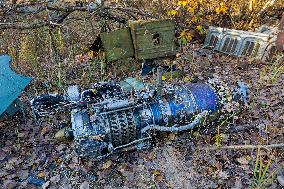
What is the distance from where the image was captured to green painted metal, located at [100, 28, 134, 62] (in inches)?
269

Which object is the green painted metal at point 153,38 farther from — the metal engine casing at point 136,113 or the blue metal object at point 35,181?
the blue metal object at point 35,181

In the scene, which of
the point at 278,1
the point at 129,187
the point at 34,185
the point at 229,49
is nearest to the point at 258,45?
the point at 229,49

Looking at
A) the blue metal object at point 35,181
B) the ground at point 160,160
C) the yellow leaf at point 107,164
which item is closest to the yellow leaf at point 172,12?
the ground at point 160,160

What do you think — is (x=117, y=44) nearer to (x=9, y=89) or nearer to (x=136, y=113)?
(x=9, y=89)

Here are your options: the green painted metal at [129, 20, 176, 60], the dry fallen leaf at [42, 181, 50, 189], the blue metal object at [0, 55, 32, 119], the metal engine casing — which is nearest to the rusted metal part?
the green painted metal at [129, 20, 176, 60]

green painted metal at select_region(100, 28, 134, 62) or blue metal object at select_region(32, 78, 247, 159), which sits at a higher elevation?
green painted metal at select_region(100, 28, 134, 62)

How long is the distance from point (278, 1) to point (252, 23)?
57.6 inches

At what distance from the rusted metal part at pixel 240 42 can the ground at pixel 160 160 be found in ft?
5.85

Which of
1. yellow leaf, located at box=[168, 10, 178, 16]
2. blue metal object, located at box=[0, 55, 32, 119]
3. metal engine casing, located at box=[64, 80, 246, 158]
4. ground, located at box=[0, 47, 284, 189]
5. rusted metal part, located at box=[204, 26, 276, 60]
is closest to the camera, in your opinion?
metal engine casing, located at box=[64, 80, 246, 158]

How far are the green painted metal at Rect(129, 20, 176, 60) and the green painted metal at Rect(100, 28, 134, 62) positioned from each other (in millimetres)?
146

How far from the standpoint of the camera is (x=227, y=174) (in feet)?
15.6

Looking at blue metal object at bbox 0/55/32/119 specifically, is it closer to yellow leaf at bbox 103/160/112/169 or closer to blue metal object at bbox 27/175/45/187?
blue metal object at bbox 27/175/45/187

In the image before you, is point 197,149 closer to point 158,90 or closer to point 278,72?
point 158,90

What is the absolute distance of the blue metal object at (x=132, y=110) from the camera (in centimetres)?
456
